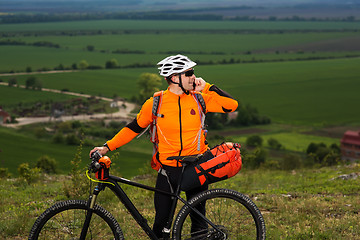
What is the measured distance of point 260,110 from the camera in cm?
9225

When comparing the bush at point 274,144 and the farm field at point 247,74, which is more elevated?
the bush at point 274,144

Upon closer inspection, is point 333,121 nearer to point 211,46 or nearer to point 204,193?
point 204,193

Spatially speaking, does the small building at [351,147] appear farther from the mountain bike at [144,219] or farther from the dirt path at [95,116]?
the mountain bike at [144,219]

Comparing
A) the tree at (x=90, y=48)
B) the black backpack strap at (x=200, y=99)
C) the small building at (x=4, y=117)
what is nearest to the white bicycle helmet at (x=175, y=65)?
the black backpack strap at (x=200, y=99)

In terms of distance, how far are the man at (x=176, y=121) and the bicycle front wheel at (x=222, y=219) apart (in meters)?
0.12

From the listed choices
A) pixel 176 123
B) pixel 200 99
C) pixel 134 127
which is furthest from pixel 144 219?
pixel 200 99

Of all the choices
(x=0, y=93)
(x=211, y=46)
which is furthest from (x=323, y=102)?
(x=211, y=46)

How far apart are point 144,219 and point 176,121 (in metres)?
1.14

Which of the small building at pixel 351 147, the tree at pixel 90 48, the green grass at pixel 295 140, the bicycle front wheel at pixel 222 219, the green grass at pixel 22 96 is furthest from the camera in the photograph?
the tree at pixel 90 48

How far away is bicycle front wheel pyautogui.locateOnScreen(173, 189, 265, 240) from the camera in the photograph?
5500 millimetres

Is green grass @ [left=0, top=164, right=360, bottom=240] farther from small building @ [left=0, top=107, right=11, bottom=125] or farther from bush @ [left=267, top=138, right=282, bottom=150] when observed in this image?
small building @ [left=0, top=107, right=11, bottom=125]

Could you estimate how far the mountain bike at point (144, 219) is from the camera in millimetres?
5473

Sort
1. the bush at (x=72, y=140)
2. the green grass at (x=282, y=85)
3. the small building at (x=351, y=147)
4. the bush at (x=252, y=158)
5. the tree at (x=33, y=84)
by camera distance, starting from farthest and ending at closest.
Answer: the tree at (x=33, y=84) < the green grass at (x=282, y=85) < the small building at (x=351, y=147) < the bush at (x=72, y=140) < the bush at (x=252, y=158)

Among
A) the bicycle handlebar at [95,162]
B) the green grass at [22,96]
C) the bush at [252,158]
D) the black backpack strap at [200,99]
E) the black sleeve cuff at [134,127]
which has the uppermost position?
the black backpack strap at [200,99]
